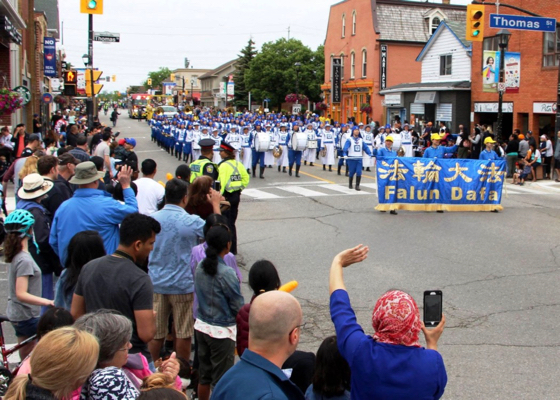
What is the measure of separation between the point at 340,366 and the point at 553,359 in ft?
13.2

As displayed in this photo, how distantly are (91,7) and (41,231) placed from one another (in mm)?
13821

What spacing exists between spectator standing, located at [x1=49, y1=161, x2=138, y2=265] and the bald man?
140 inches

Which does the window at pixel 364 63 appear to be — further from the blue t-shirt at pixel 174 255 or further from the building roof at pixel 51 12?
the blue t-shirt at pixel 174 255

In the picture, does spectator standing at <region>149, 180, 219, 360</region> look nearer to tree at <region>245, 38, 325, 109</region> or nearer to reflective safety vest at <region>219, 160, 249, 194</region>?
reflective safety vest at <region>219, 160, 249, 194</region>

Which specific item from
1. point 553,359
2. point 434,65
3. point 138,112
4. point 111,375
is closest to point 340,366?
point 111,375

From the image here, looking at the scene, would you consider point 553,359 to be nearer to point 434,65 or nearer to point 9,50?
point 9,50

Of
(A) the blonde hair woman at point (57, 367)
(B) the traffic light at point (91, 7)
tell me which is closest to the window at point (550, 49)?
(B) the traffic light at point (91, 7)

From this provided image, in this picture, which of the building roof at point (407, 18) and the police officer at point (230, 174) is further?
the building roof at point (407, 18)

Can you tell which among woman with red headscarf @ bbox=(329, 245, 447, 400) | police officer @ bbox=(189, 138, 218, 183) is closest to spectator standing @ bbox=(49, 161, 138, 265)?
woman with red headscarf @ bbox=(329, 245, 447, 400)

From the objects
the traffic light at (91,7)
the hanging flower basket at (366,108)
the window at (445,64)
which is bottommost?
the hanging flower basket at (366,108)

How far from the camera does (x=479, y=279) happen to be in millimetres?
9695

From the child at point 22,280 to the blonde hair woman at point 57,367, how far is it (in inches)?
96.9

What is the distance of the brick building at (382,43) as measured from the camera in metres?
48.4

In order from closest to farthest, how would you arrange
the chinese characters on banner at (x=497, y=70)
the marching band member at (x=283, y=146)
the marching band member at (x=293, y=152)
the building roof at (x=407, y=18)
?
the marching band member at (x=293, y=152) → the chinese characters on banner at (x=497, y=70) → the marching band member at (x=283, y=146) → the building roof at (x=407, y=18)
